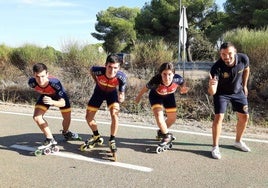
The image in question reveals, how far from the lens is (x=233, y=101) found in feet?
18.9

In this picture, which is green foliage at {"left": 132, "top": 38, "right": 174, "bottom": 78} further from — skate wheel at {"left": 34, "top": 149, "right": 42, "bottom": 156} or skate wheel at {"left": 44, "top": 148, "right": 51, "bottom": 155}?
skate wheel at {"left": 34, "top": 149, "right": 42, "bottom": 156}

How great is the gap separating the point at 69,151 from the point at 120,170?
1256 mm

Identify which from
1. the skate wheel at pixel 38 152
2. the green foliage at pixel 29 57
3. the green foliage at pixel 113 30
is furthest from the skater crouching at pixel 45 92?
the green foliage at pixel 113 30

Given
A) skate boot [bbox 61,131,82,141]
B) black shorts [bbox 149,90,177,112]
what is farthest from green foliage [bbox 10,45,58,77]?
black shorts [bbox 149,90,177,112]

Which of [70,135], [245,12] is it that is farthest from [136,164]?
[245,12]

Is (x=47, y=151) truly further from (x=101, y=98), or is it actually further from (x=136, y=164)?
(x=136, y=164)

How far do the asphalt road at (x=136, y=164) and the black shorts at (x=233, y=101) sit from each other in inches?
26.7

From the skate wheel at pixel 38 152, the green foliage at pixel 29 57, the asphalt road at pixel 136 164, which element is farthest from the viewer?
the green foliage at pixel 29 57

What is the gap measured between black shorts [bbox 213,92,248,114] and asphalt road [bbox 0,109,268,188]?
2.23 feet

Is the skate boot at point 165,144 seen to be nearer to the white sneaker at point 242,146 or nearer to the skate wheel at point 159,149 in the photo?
the skate wheel at point 159,149

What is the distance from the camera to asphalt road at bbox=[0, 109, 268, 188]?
461 cm

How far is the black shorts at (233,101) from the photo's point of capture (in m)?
5.61

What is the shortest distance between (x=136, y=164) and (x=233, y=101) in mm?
1841

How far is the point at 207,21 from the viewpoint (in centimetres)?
3706
